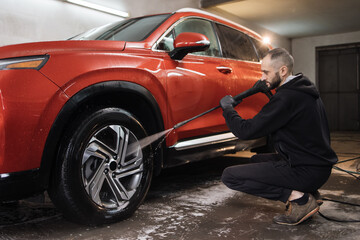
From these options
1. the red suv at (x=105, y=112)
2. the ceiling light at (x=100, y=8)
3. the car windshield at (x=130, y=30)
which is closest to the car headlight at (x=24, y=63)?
the red suv at (x=105, y=112)

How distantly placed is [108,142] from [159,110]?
468 mm

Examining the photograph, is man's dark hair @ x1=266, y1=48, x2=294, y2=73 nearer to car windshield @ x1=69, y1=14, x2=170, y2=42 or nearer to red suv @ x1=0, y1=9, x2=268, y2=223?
red suv @ x1=0, y1=9, x2=268, y2=223

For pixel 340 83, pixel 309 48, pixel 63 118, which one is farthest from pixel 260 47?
pixel 309 48

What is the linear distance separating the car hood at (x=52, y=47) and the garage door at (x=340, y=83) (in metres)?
12.3

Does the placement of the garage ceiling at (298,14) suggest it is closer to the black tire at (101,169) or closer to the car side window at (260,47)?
the car side window at (260,47)

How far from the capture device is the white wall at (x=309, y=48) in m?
13.0

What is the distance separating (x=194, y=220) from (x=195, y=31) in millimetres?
1829

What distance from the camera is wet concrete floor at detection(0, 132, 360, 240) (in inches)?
88.1

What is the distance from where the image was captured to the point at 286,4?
9.25 metres

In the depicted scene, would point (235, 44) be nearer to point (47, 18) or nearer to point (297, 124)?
point (297, 124)

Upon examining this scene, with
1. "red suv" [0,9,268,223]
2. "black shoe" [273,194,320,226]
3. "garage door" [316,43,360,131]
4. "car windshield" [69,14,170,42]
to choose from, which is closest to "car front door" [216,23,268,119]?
"red suv" [0,9,268,223]

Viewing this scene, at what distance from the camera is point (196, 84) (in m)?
2.94

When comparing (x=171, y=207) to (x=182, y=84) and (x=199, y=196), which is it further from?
(x=182, y=84)

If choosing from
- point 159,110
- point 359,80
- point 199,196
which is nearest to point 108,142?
point 159,110
